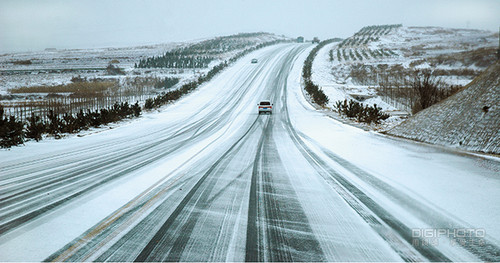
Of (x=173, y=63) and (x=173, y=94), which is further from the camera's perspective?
(x=173, y=63)

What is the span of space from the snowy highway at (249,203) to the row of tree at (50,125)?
1.02 m

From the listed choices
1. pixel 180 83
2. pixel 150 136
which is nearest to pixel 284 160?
pixel 150 136

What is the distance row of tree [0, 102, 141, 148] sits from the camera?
37.0 ft

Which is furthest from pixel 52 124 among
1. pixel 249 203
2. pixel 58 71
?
pixel 58 71

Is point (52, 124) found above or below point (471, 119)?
below

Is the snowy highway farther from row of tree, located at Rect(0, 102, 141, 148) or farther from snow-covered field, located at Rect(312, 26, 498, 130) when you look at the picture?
snow-covered field, located at Rect(312, 26, 498, 130)

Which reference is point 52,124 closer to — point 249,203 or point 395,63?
point 249,203

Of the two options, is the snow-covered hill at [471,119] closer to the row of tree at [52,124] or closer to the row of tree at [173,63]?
the row of tree at [52,124]

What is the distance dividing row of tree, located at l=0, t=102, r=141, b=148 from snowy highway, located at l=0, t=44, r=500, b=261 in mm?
1023

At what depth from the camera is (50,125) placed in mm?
14406

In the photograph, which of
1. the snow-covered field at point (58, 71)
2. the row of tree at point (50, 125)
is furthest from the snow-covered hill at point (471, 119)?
the snow-covered field at point (58, 71)

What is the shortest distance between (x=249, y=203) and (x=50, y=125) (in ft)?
44.4

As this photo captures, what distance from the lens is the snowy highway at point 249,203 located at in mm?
3576

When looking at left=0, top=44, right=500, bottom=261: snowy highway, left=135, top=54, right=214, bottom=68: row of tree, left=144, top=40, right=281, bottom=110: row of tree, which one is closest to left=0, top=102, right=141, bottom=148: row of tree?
left=0, top=44, right=500, bottom=261: snowy highway
